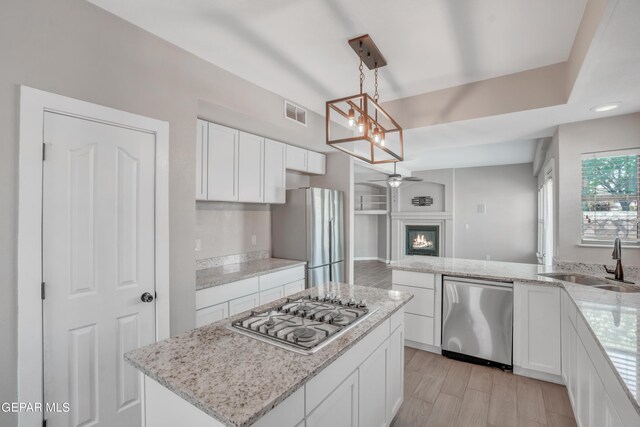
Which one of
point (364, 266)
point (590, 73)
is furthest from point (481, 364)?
point (364, 266)

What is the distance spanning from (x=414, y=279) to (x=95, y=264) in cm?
279

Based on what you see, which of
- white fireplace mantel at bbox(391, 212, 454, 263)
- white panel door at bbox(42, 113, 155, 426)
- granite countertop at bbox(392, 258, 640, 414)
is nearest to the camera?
granite countertop at bbox(392, 258, 640, 414)

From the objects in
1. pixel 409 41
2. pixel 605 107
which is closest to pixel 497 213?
pixel 605 107

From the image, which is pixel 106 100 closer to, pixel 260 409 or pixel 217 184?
pixel 217 184

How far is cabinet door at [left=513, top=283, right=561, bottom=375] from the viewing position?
8.30 feet

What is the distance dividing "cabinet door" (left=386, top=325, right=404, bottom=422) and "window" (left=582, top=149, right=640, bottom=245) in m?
2.37

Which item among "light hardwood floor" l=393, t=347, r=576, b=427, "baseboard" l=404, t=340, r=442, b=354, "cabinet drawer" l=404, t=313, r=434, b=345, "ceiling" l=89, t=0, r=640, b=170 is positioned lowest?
"light hardwood floor" l=393, t=347, r=576, b=427

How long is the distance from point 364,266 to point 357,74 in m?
6.52

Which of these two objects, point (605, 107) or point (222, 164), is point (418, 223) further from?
point (222, 164)

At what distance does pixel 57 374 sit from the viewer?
1.62m

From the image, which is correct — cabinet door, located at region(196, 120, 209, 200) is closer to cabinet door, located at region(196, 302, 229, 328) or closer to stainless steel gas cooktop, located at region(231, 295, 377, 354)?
cabinet door, located at region(196, 302, 229, 328)

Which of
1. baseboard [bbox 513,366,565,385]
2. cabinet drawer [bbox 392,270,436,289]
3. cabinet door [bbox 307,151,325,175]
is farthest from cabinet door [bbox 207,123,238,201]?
baseboard [bbox 513,366,565,385]

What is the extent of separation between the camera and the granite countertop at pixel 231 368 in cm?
89

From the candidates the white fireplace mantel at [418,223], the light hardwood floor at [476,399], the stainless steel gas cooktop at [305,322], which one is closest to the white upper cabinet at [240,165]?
the stainless steel gas cooktop at [305,322]
